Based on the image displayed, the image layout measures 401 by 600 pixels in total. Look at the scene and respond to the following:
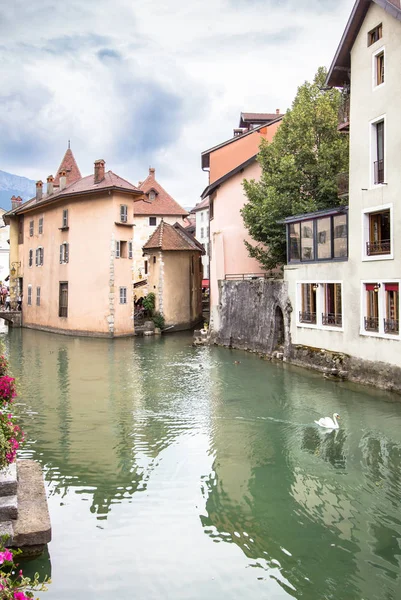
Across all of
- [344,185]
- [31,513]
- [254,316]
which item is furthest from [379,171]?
[31,513]

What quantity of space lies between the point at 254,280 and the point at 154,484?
20.2 m

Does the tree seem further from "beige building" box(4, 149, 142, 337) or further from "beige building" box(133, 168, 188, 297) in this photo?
"beige building" box(133, 168, 188, 297)

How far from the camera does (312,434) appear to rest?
14742 millimetres

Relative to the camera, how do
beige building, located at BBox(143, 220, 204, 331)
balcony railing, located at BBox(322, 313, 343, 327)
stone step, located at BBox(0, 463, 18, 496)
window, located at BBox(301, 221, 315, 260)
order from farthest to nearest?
beige building, located at BBox(143, 220, 204, 331) < window, located at BBox(301, 221, 315, 260) < balcony railing, located at BBox(322, 313, 343, 327) < stone step, located at BBox(0, 463, 18, 496)

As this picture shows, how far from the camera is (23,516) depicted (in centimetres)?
834

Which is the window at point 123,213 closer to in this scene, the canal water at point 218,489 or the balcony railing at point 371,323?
the canal water at point 218,489

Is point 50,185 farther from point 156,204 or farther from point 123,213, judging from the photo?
point 156,204

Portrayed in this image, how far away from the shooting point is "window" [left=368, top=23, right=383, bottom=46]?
19.7 meters

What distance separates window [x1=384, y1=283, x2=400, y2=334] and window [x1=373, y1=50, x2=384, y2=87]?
706cm

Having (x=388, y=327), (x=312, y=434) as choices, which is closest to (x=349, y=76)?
(x=388, y=327)

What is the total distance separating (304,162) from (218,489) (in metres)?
20.5

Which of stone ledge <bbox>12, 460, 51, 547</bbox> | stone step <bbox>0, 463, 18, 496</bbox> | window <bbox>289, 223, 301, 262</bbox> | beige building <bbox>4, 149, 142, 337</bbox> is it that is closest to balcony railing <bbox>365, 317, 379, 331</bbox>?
window <bbox>289, 223, 301, 262</bbox>

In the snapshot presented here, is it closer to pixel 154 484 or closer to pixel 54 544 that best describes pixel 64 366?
pixel 154 484

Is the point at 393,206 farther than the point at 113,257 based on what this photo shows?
No
